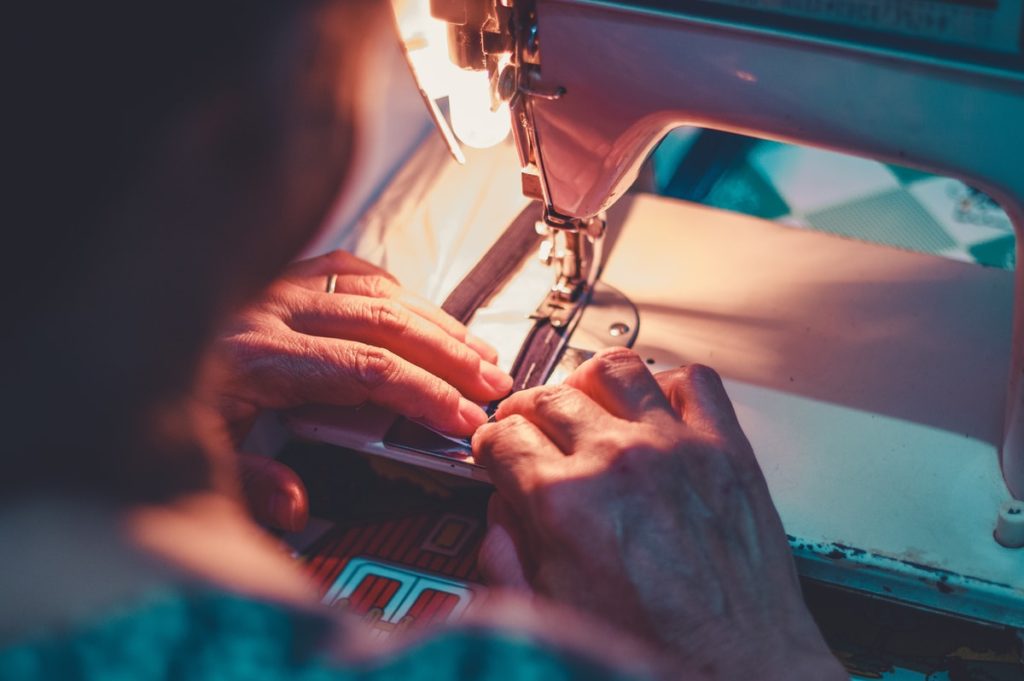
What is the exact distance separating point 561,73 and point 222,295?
53 centimetres

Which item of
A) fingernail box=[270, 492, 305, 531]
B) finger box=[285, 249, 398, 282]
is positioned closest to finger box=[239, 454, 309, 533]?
fingernail box=[270, 492, 305, 531]

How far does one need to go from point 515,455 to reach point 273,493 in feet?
0.94

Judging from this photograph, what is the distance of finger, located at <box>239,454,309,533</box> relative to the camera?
963mm

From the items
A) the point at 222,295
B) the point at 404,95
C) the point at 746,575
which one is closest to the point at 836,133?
the point at 746,575

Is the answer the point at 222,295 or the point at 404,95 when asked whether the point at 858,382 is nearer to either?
the point at 222,295

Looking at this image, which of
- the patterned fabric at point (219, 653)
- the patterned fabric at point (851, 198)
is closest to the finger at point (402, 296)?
the patterned fabric at point (851, 198)

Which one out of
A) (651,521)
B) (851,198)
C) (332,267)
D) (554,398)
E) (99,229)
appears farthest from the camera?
(851,198)

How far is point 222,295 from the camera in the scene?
0.44 meters

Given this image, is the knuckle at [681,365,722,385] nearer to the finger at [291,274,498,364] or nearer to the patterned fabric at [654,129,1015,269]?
the finger at [291,274,498,364]

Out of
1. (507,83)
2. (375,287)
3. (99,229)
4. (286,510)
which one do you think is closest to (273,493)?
(286,510)

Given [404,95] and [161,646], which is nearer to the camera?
[161,646]

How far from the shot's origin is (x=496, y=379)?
99 cm

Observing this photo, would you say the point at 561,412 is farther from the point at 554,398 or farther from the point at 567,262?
the point at 567,262

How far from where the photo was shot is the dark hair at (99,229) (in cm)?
35
